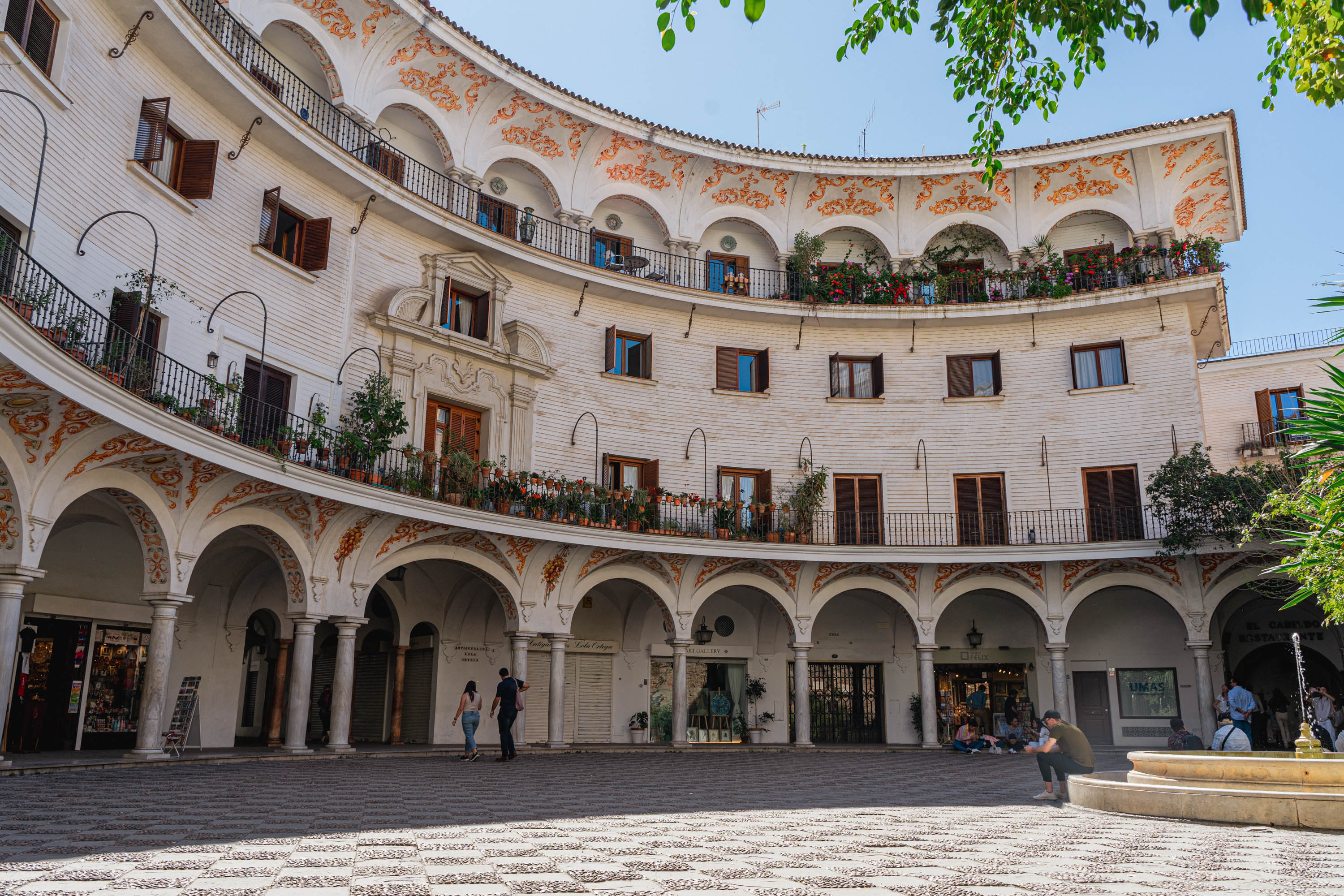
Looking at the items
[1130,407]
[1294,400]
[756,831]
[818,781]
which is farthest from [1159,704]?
[756,831]

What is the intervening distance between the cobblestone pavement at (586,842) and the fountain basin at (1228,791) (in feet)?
0.59

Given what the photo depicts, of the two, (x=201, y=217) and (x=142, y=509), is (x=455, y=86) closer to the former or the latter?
(x=201, y=217)

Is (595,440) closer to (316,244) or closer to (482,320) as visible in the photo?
(482,320)

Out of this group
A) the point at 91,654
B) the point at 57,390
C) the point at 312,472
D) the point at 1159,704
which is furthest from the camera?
the point at 1159,704

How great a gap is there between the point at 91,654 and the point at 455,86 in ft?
41.5

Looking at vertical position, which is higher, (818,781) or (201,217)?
(201,217)

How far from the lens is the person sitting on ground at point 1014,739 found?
21906 millimetres

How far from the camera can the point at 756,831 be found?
798 centimetres

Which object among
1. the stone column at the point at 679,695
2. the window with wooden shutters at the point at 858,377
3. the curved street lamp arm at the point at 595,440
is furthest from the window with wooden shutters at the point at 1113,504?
the curved street lamp arm at the point at 595,440

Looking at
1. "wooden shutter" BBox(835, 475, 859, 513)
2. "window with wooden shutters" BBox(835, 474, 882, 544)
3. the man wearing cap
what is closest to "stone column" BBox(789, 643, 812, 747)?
"window with wooden shutters" BBox(835, 474, 882, 544)

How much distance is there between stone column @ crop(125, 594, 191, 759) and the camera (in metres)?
13.7

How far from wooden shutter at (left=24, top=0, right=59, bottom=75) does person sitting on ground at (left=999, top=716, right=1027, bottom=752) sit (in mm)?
21025

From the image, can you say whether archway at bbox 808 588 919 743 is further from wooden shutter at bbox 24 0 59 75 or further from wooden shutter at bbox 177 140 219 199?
wooden shutter at bbox 24 0 59 75

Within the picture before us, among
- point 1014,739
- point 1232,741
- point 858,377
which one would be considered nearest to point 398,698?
point 858,377
